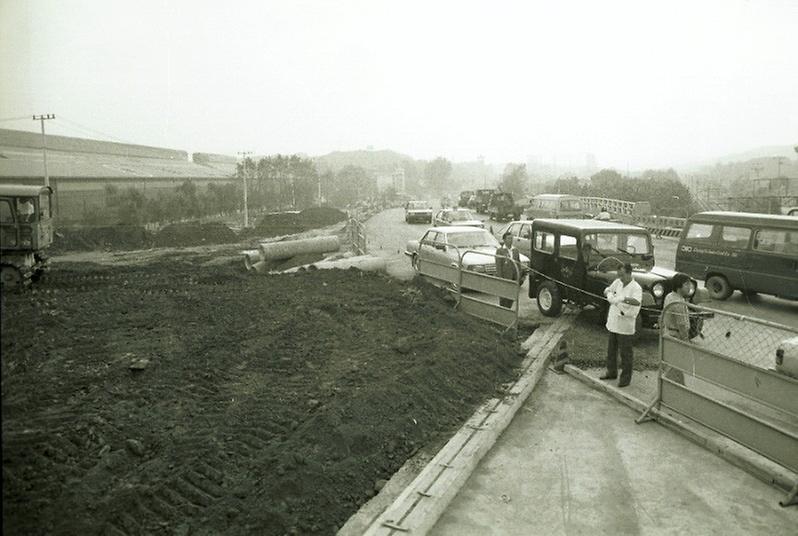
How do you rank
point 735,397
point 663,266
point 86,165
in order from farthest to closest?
point 86,165 → point 663,266 → point 735,397

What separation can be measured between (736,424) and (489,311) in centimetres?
532

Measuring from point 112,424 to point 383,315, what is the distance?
19.3 ft

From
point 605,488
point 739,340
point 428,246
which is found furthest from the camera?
point 428,246

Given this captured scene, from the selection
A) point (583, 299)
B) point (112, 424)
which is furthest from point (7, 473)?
point (583, 299)

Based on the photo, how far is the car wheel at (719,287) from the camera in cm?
1465

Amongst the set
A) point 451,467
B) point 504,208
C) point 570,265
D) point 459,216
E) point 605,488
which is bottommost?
point 605,488

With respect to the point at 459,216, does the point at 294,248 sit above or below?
below

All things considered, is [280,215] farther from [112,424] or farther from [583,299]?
[112,424]

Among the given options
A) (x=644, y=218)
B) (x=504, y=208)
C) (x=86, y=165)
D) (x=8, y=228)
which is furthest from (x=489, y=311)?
(x=86, y=165)

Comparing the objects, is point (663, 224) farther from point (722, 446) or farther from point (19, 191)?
point (19, 191)

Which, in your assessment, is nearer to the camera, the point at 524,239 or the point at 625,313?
the point at 625,313

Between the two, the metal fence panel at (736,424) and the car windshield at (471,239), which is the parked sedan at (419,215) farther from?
the metal fence panel at (736,424)

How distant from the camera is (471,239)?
615 inches

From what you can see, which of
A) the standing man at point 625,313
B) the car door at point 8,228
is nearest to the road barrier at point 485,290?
the standing man at point 625,313
